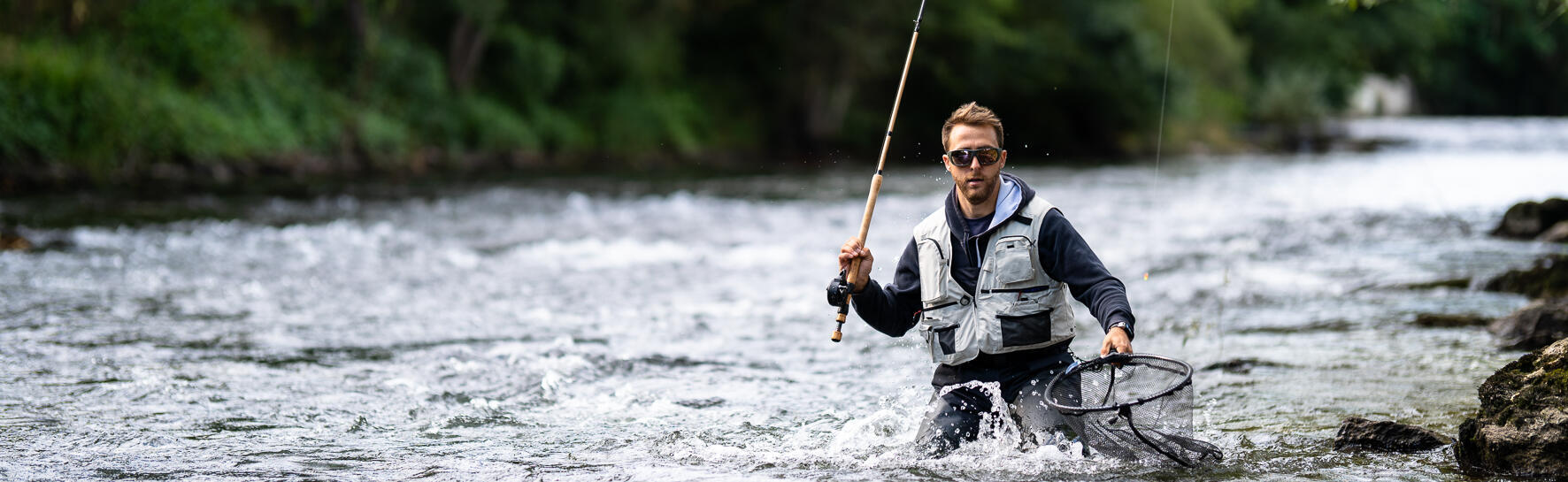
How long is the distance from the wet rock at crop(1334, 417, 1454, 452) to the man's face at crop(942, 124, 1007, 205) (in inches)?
73.7

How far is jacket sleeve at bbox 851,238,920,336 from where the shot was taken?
17.2 ft

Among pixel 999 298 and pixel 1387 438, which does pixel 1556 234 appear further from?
pixel 999 298

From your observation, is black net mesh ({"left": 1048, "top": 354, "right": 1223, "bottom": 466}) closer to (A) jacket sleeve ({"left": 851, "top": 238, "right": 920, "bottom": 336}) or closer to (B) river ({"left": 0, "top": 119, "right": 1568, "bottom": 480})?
(B) river ({"left": 0, "top": 119, "right": 1568, "bottom": 480})

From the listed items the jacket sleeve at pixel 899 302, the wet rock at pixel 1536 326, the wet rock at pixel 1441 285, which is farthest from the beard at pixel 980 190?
the wet rock at pixel 1441 285

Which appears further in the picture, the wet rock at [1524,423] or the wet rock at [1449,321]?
the wet rock at [1449,321]

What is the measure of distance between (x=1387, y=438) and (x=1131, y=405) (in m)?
1.42

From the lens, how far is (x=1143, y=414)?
194 inches

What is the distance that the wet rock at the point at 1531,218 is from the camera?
1475cm

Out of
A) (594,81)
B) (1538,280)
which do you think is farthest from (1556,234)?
(594,81)

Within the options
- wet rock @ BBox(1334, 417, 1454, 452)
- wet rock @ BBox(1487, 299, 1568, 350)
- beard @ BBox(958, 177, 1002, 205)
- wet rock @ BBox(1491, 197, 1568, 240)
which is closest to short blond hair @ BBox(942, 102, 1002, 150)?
beard @ BBox(958, 177, 1002, 205)

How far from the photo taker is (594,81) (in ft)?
129

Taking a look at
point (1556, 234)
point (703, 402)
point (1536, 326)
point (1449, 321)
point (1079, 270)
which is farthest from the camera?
point (1556, 234)

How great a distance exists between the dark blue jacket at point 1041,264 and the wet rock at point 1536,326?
4021mm

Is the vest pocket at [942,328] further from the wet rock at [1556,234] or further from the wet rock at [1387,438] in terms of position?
the wet rock at [1556,234]
